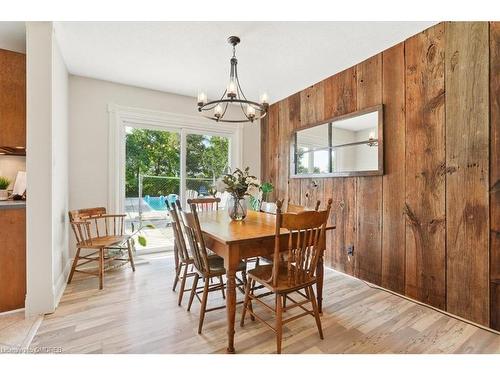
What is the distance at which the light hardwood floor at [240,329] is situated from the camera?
1.64m

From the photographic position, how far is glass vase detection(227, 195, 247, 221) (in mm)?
2301

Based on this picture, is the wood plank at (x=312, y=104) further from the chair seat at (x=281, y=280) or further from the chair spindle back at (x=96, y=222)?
the chair spindle back at (x=96, y=222)

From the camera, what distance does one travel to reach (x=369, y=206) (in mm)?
2691

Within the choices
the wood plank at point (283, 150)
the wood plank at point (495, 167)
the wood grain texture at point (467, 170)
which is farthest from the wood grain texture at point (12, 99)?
the wood plank at point (495, 167)

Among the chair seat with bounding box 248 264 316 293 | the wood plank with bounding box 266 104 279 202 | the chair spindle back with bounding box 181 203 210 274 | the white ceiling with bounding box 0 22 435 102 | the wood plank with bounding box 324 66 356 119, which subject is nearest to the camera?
the chair seat with bounding box 248 264 316 293

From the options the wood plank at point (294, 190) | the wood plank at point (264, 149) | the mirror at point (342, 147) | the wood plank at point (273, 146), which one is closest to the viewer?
the mirror at point (342, 147)

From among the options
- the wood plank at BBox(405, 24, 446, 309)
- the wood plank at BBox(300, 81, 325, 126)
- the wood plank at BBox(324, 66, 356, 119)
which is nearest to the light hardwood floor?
the wood plank at BBox(405, 24, 446, 309)

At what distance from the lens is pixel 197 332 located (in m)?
1.80

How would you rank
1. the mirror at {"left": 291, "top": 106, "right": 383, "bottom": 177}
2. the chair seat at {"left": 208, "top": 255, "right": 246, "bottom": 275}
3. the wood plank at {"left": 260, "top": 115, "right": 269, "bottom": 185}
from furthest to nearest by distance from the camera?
the wood plank at {"left": 260, "top": 115, "right": 269, "bottom": 185}, the mirror at {"left": 291, "top": 106, "right": 383, "bottom": 177}, the chair seat at {"left": 208, "top": 255, "right": 246, "bottom": 275}

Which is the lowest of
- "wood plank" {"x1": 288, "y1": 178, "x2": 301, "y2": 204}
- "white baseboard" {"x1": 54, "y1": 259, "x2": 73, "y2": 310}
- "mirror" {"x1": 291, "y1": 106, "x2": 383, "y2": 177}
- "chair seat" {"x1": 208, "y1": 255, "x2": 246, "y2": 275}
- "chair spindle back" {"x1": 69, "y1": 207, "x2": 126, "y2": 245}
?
"white baseboard" {"x1": 54, "y1": 259, "x2": 73, "y2": 310}

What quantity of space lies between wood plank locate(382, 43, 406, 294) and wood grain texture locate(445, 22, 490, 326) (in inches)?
14.9

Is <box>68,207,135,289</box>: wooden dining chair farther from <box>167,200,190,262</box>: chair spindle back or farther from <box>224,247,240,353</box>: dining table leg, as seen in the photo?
<box>224,247,240,353</box>: dining table leg

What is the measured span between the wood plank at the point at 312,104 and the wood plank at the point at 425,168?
1.07m
